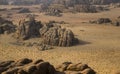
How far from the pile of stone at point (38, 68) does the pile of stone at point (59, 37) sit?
1077cm

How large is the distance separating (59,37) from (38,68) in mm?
13332

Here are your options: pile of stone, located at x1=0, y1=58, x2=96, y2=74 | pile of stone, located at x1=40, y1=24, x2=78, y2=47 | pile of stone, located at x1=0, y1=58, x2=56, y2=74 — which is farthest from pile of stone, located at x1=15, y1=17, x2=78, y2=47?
pile of stone, located at x1=0, y1=58, x2=56, y2=74

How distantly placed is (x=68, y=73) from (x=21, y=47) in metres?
12.3

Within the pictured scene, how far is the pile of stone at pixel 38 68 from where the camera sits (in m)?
15.4

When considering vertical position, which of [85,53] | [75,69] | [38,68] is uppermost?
[38,68]

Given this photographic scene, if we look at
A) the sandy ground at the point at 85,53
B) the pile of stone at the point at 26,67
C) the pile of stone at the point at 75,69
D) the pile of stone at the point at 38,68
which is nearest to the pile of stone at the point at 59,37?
the sandy ground at the point at 85,53

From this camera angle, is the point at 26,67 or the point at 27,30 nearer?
the point at 26,67

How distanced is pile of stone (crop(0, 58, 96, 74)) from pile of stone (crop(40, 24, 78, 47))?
10.8m

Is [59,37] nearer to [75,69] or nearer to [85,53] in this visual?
[85,53]

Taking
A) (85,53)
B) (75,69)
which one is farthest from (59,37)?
(75,69)

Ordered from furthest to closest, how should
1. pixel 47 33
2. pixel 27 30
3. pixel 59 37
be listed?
pixel 27 30
pixel 47 33
pixel 59 37

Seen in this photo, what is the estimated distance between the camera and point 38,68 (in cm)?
1561

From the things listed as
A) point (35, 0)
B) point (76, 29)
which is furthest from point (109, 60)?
point (35, 0)

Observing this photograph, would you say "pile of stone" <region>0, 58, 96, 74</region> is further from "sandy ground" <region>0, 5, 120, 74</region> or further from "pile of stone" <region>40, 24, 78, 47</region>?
"pile of stone" <region>40, 24, 78, 47</region>
